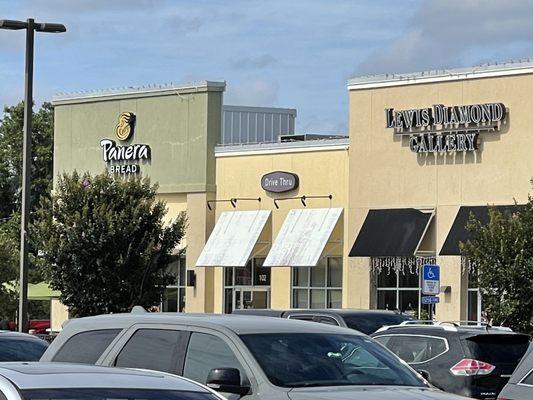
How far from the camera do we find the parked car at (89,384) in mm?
6512

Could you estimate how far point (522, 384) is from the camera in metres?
10.4

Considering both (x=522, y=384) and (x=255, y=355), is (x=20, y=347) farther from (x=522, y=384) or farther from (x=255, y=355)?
(x=522, y=384)

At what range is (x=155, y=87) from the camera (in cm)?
4959

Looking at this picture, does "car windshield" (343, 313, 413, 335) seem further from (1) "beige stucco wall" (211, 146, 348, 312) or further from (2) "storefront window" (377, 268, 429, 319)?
(1) "beige stucco wall" (211, 146, 348, 312)

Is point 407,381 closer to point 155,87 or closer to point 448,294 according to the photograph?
point 448,294

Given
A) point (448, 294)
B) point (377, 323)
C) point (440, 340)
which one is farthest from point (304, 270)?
point (440, 340)

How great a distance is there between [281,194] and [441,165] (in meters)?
6.84

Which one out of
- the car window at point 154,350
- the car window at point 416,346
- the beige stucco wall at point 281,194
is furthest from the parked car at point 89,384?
the beige stucco wall at point 281,194

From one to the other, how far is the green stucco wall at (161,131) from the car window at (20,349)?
31439mm

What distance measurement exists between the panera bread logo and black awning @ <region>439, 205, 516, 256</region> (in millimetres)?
15215

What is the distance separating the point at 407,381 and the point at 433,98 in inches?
1228

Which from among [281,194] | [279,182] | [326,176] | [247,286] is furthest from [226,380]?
[247,286]

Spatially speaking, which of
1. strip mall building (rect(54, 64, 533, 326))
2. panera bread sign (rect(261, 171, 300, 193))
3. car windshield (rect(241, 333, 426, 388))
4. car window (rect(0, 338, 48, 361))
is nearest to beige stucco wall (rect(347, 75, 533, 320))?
strip mall building (rect(54, 64, 533, 326))

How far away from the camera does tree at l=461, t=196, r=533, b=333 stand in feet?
99.0
